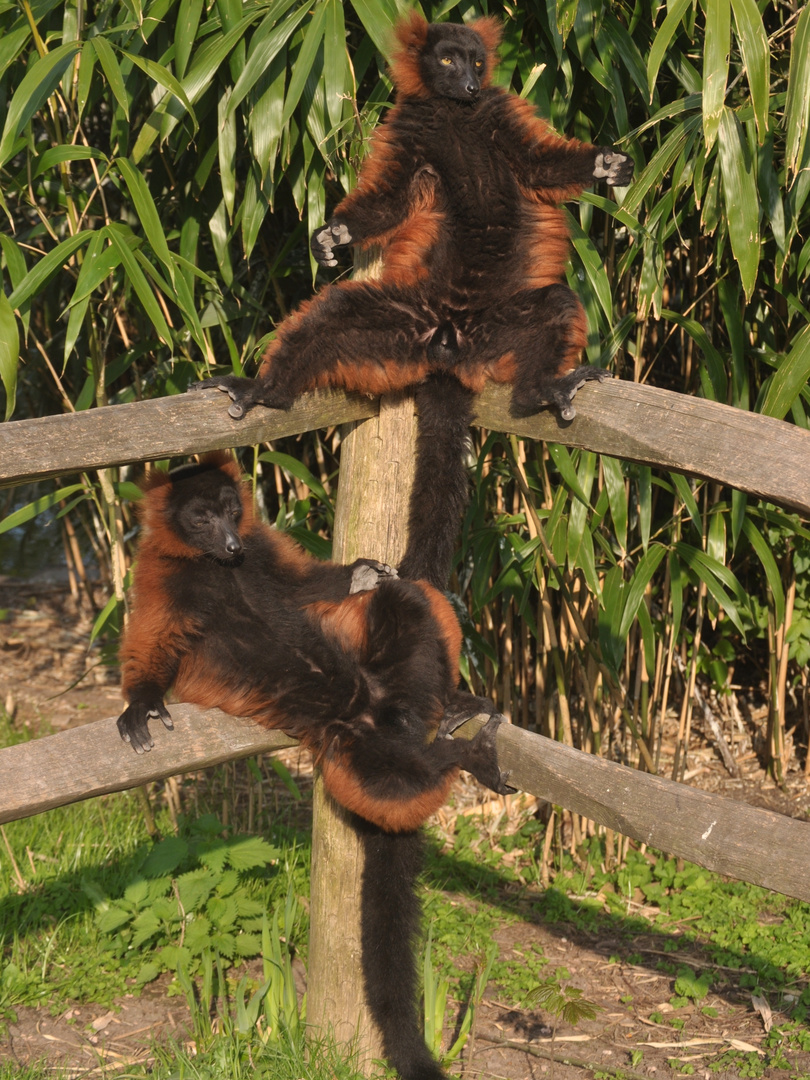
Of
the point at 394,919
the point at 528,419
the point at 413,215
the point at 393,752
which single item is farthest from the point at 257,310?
the point at 394,919

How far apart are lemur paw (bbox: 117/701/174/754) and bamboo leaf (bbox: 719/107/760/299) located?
188 centimetres

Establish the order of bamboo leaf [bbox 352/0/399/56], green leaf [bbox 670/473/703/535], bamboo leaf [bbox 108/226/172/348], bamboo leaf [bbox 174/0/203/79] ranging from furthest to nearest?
green leaf [bbox 670/473/703/535] → bamboo leaf [bbox 174/0/203/79] → bamboo leaf [bbox 352/0/399/56] → bamboo leaf [bbox 108/226/172/348]

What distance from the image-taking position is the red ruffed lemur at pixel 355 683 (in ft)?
8.30

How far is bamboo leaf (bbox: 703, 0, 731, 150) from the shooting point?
2520 mm

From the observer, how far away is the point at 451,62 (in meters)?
2.99

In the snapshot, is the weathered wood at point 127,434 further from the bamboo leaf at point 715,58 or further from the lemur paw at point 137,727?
the bamboo leaf at point 715,58

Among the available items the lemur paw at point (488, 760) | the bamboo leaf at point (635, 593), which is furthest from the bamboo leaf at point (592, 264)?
the lemur paw at point (488, 760)

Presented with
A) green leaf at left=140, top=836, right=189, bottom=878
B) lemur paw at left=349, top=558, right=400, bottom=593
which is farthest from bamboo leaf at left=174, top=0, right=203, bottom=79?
green leaf at left=140, top=836, right=189, bottom=878

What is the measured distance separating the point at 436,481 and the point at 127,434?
2.86ft

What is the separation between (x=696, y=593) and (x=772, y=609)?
0.39 meters

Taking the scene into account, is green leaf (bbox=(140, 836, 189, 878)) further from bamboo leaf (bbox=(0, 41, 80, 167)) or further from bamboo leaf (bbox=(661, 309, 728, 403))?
bamboo leaf (bbox=(661, 309, 728, 403))

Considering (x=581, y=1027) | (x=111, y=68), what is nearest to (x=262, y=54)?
(x=111, y=68)

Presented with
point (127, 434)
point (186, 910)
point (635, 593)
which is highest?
point (127, 434)

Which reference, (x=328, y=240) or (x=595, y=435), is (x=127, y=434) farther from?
(x=595, y=435)
